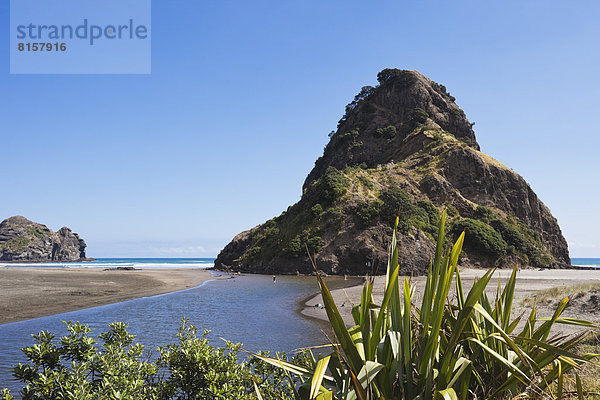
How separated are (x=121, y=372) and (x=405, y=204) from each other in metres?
53.6

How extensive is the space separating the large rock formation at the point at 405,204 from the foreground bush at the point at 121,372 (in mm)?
39794

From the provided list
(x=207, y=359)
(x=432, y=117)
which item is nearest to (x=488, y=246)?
(x=432, y=117)

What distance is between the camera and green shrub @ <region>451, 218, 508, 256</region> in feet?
170

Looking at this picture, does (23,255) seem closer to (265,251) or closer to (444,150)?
(265,251)

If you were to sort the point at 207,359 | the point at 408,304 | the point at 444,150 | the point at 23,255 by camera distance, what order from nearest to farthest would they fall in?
1. the point at 408,304
2. the point at 207,359
3. the point at 444,150
4. the point at 23,255

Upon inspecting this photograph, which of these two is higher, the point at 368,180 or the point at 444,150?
the point at 444,150

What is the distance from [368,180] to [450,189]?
48.0 feet

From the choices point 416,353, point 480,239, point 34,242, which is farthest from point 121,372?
point 34,242

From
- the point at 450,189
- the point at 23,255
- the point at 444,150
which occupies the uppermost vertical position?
the point at 444,150

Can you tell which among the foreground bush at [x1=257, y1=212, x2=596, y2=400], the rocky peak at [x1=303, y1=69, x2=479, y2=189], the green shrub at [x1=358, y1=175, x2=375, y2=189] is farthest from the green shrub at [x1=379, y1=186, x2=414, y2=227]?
the foreground bush at [x1=257, y1=212, x2=596, y2=400]

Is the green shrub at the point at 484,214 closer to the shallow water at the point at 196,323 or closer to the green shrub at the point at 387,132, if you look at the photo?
the green shrub at the point at 387,132

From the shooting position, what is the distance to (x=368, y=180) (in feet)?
195

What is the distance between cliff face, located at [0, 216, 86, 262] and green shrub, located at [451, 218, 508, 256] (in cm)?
12722

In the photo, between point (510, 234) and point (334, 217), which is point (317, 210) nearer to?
point (334, 217)
